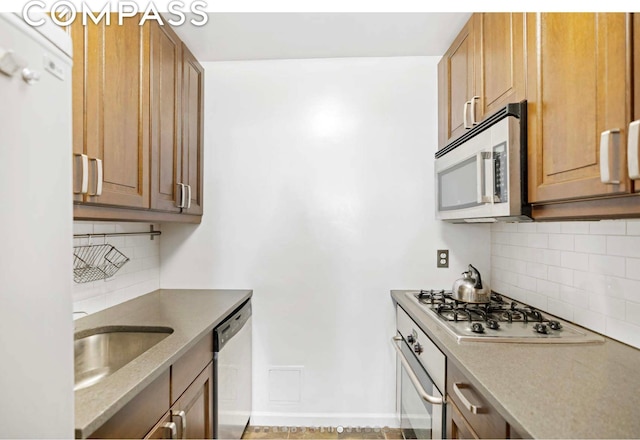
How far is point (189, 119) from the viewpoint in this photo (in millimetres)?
2121

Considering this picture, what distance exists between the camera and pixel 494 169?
4.50ft

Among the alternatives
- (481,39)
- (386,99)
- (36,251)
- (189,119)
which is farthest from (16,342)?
(386,99)

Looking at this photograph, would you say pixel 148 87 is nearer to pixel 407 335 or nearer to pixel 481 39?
pixel 481 39

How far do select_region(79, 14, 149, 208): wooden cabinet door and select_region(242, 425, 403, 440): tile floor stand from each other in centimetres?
153

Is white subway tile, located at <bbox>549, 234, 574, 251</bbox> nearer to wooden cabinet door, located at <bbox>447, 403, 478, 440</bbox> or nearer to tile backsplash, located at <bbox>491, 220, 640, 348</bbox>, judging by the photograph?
tile backsplash, located at <bbox>491, 220, 640, 348</bbox>

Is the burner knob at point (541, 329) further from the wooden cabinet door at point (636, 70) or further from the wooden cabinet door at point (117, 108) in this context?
the wooden cabinet door at point (117, 108)

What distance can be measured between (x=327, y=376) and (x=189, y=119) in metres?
1.75

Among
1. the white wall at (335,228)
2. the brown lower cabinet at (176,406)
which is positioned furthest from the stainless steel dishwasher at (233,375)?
the white wall at (335,228)

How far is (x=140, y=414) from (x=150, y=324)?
0.60m

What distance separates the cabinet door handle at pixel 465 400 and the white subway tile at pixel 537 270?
2.86ft

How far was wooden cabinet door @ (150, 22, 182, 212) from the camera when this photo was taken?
5.51 ft

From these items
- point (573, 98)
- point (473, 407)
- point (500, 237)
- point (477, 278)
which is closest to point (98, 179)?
point (473, 407)

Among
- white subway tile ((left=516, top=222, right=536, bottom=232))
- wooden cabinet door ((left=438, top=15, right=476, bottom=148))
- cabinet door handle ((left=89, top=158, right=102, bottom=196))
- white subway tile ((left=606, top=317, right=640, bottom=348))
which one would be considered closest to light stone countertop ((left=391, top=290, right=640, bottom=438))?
white subway tile ((left=606, top=317, right=640, bottom=348))

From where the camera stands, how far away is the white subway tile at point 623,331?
4.17ft
